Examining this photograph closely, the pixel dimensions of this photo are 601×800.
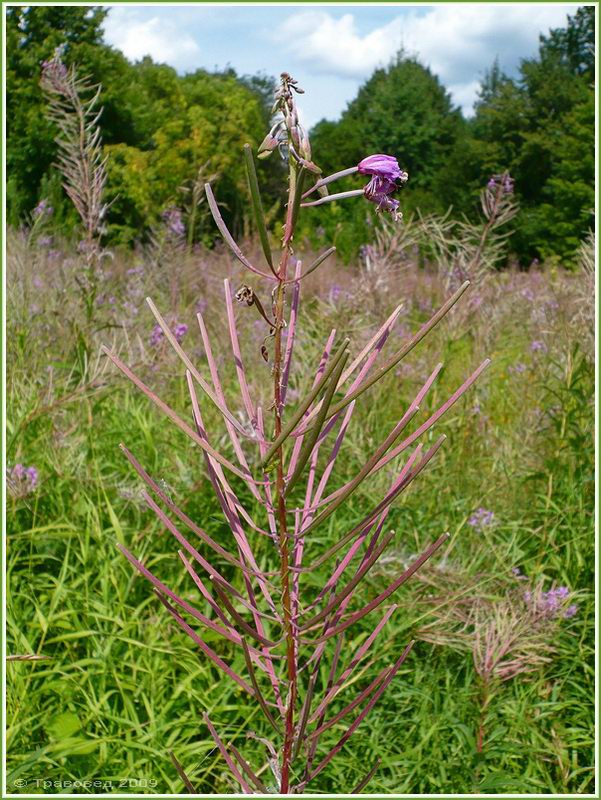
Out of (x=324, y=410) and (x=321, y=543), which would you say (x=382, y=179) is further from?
(x=321, y=543)

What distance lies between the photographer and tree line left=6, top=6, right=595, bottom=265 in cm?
912

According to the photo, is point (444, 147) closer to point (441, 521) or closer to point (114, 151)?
point (114, 151)

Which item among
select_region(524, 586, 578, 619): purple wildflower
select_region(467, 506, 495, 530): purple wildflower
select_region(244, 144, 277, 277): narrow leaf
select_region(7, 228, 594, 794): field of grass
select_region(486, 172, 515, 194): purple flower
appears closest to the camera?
select_region(244, 144, 277, 277): narrow leaf

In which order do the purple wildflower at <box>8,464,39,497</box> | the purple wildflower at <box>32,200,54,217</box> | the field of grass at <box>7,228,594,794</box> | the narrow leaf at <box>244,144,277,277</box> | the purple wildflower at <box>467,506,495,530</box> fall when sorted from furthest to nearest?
the purple wildflower at <box>32,200,54,217</box>
the purple wildflower at <box>467,506,495,530</box>
the purple wildflower at <box>8,464,39,497</box>
the field of grass at <box>7,228,594,794</box>
the narrow leaf at <box>244,144,277,277</box>

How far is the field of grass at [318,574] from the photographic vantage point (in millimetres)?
1911

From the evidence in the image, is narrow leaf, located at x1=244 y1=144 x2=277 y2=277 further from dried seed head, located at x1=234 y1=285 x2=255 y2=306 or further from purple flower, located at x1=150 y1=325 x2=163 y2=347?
purple flower, located at x1=150 y1=325 x2=163 y2=347

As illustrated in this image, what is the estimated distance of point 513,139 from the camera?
2173cm

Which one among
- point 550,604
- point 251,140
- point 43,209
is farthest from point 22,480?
point 251,140

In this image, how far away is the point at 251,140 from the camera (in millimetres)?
12852

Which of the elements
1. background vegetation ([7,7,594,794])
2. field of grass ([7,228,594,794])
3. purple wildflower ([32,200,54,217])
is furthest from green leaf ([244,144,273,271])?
purple wildflower ([32,200,54,217])

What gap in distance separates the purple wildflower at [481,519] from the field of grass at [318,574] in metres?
0.03

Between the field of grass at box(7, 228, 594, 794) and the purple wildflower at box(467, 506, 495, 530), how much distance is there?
3 centimetres

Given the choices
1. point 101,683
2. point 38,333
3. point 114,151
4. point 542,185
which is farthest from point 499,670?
point 542,185

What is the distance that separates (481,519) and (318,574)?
0.73 m
